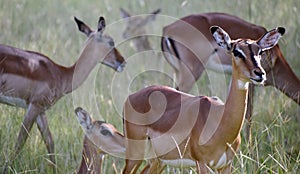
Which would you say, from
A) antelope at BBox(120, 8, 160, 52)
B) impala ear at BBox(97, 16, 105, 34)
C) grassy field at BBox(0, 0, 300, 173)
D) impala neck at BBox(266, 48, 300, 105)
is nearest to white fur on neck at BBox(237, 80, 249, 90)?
grassy field at BBox(0, 0, 300, 173)

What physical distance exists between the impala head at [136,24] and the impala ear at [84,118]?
518cm

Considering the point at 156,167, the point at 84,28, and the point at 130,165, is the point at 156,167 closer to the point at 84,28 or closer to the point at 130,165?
the point at 130,165

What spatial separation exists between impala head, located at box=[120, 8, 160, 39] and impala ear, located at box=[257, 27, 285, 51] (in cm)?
592

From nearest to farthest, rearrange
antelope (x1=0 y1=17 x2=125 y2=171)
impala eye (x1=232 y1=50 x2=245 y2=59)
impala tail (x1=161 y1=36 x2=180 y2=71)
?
impala eye (x1=232 y1=50 x2=245 y2=59) < antelope (x1=0 y1=17 x2=125 y2=171) < impala tail (x1=161 y1=36 x2=180 y2=71)

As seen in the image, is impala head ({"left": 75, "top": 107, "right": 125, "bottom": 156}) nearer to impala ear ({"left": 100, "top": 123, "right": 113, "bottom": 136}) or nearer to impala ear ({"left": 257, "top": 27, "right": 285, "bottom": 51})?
impala ear ({"left": 100, "top": 123, "right": 113, "bottom": 136})

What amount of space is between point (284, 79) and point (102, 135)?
2204mm

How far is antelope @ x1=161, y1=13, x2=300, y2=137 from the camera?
628 centimetres

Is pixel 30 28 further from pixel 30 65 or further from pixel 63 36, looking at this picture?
pixel 30 65

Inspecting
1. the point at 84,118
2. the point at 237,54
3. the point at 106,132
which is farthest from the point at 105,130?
the point at 237,54

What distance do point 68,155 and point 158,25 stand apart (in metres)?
5.45

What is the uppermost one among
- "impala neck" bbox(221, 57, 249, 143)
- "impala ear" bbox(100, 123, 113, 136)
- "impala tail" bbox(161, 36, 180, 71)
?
"impala tail" bbox(161, 36, 180, 71)

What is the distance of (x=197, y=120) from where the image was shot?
384cm

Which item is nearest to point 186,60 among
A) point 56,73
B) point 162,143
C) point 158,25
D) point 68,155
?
point 56,73

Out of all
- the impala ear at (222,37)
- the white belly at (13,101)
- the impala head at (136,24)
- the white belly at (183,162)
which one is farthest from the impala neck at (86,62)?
the impala head at (136,24)
